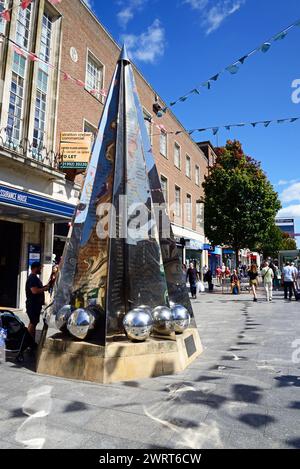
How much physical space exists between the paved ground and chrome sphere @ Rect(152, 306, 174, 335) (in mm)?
675

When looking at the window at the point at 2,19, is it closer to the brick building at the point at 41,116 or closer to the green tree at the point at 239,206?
the brick building at the point at 41,116

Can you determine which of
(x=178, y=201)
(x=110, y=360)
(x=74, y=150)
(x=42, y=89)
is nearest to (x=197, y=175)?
(x=178, y=201)

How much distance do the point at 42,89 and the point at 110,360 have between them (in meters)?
11.5

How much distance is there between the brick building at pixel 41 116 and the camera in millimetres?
10727

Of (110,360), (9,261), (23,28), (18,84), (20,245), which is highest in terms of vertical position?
(23,28)

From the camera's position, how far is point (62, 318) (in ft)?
16.4

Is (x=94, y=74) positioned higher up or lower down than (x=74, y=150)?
higher up

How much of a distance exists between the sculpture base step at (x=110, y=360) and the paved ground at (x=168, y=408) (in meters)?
0.16

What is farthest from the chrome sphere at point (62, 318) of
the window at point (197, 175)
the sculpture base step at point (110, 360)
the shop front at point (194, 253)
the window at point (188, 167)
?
the window at point (197, 175)

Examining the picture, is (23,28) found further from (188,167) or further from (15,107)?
(188,167)

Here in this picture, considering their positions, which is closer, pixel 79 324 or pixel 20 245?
pixel 79 324

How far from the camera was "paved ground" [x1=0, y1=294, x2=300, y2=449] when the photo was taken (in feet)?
9.51
